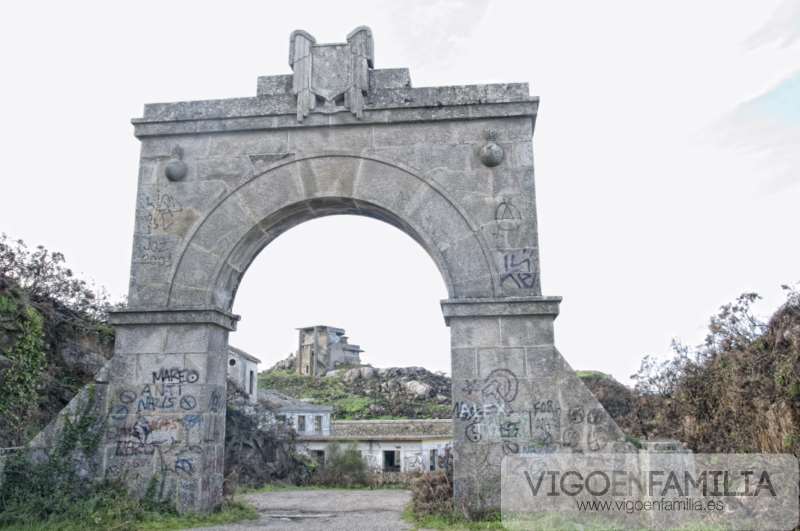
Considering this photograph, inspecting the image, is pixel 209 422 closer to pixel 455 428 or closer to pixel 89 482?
pixel 89 482

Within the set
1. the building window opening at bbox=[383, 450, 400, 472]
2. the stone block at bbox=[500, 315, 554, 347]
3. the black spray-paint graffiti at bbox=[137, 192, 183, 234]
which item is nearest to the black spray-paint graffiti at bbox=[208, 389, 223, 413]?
the black spray-paint graffiti at bbox=[137, 192, 183, 234]

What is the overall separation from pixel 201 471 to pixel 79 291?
556 cm

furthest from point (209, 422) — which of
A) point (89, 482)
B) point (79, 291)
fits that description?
point (79, 291)

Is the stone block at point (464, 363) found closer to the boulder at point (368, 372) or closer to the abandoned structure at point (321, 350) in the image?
the boulder at point (368, 372)

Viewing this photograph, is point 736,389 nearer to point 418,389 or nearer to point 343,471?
point 343,471

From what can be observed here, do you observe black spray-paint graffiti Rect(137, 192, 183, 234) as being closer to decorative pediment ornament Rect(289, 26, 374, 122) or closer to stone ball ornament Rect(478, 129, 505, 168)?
decorative pediment ornament Rect(289, 26, 374, 122)

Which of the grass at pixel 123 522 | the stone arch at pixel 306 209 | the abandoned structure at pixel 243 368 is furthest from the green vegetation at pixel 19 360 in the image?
the abandoned structure at pixel 243 368

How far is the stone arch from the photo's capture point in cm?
840

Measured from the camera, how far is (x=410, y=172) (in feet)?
28.1

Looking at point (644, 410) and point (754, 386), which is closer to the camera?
point (754, 386)

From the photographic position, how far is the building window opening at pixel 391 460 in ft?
82.3

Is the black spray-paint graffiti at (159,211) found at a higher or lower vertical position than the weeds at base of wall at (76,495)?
higher

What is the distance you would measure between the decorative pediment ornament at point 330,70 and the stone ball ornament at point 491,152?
183 cm

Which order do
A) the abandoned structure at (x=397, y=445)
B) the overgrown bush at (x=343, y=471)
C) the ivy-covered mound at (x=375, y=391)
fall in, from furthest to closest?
the ivy-covered mound at (x=375, y=391), the abandoned structure at (x=397, y=445), the overgrown bush at (x=343, y=471)
